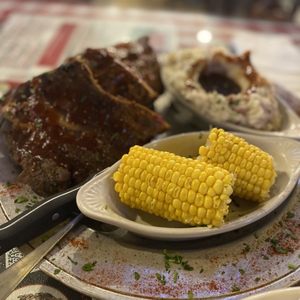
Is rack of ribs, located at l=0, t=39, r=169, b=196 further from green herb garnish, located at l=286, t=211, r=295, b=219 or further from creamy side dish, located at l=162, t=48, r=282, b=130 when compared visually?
green herb garnish, located at l=286, t=211, r=295, b=219

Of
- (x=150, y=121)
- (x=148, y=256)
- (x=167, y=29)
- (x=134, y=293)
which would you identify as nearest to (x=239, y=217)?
(x=148, y=256)

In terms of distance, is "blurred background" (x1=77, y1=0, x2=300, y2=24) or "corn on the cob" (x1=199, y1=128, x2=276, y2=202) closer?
"corn on the cob" (x1=199, y1=128, x2=276, y2=202)

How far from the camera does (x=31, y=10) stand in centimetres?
409

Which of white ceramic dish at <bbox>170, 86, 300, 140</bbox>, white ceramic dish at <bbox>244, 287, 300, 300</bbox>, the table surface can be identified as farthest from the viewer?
the table surface

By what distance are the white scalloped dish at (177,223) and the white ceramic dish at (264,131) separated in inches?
10.8

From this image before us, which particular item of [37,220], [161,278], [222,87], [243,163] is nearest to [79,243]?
[37,220]

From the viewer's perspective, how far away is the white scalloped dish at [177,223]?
1404 millimetres

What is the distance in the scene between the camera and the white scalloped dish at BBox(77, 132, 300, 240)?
4.61 feet

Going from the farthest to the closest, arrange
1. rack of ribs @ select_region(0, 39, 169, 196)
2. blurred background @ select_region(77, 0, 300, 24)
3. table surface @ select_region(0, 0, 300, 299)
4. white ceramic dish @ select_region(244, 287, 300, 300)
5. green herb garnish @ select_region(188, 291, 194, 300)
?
blurred background @ select_region(77, 0, 300, 24) < table surface @ select_region(0, 0, 300, 299) < rack of ribs @ select_region(0, 39, 169, 196) < green herb garnish @ select_region(188, 291, 194, 300) < white ceramic dish @ select_region(244, 287, 300, 300)

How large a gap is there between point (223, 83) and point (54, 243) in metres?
1.38

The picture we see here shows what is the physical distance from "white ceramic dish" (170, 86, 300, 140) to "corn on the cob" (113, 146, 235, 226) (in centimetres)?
67

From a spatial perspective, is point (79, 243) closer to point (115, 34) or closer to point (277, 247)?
point (277, 247)

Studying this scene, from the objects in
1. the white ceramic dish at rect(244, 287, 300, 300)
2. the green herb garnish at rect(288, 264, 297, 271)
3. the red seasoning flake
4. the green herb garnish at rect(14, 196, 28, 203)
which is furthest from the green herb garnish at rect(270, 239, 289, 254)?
the green herb garnish at rect(14, 196, 28, 203)

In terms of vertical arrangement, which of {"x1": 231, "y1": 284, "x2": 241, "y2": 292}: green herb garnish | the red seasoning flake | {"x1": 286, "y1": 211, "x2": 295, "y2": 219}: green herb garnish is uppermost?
the red seasoning flake
